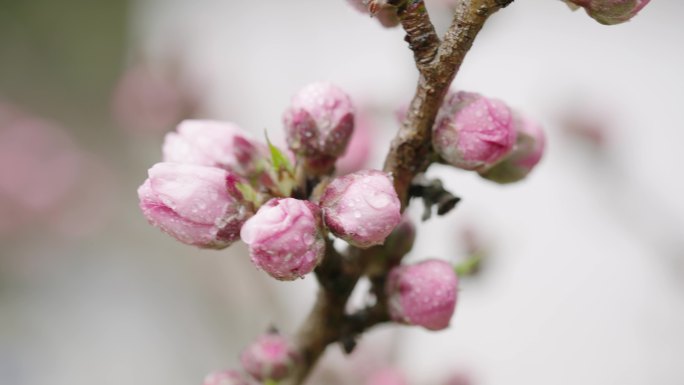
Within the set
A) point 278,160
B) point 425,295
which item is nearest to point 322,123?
point 278,160

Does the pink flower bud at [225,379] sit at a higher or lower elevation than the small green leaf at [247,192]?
lower

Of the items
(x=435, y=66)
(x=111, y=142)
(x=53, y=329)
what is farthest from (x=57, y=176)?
(x=435, y=66)

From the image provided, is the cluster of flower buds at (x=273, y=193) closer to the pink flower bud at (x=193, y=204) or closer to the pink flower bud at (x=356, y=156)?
the pink flower bud at (x=193, y=204)

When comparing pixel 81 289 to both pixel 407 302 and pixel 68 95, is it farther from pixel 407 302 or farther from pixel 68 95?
pixel 407 302

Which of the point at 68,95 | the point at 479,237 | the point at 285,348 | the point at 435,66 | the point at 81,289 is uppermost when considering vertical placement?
the point at 435,66

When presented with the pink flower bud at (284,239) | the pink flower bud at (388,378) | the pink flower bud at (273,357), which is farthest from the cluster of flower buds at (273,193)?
the pink flower bud at (388,378)

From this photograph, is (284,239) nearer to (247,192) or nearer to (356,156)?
(247,192)

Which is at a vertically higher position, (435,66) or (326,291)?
(435,66)

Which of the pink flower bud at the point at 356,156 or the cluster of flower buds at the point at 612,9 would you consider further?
the pink flower bud at the point at 356,156
